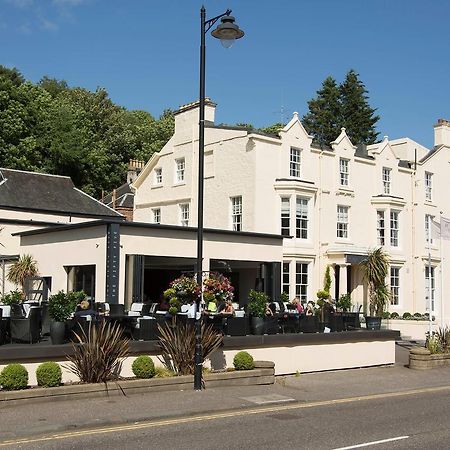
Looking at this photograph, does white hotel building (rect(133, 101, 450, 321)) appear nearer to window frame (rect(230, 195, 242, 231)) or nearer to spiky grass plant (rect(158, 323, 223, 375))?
window frame (rect(230, 195, 242, 231))

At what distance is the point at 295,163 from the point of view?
30734mm

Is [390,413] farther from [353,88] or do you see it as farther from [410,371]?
[353,88]

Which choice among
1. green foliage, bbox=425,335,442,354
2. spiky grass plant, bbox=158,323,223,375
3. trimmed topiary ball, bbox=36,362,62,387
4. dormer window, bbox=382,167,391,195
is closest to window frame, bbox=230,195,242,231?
dormer window, bbox=382,167,391,195

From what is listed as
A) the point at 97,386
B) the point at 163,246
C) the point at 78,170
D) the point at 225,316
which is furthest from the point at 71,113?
the point at 97,386

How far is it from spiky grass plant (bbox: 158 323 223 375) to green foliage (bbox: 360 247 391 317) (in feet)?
55.5

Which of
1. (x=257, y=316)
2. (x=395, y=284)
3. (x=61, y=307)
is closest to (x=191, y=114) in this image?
(x=395, y=284)

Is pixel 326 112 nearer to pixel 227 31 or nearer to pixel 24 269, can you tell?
pixel 24 269

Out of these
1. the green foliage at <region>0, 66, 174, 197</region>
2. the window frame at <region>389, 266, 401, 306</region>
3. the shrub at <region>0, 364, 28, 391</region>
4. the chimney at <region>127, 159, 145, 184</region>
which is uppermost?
the green foliage at <region>0, 66, 174, 197</region>

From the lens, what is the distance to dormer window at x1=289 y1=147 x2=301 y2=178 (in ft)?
100

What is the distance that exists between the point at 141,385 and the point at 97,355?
109 cm

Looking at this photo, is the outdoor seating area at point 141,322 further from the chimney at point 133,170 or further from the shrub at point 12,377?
the chimney at point 133,170

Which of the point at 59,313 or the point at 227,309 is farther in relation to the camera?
the point at 227,309

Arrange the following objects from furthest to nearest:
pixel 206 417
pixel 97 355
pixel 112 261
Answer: pixel 112 261 < pixel 97 355 < pixel 206 417

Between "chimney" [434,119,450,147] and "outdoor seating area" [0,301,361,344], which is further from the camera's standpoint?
"chimney" [434,119,450,147]
